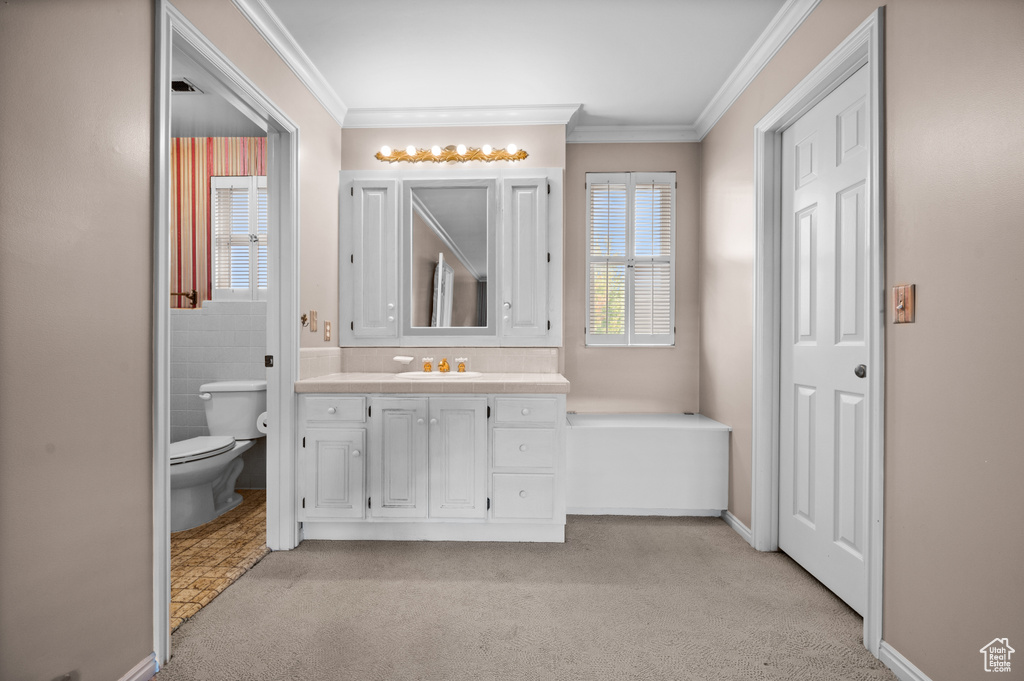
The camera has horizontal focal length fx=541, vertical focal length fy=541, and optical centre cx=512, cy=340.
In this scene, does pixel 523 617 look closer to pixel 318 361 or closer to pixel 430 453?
pixel 430 453

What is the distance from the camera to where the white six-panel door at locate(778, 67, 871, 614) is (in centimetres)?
198

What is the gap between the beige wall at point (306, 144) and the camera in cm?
204

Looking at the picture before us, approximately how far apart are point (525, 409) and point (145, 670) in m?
1.68

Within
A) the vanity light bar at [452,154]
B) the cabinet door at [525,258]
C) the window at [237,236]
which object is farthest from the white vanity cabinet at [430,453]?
the window at [237,236]

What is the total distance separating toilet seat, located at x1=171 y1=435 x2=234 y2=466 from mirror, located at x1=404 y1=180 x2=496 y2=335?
3.91ft

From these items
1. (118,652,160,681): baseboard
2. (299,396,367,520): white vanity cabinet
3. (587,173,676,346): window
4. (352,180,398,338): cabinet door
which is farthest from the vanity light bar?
(118,652,160,681): baseboard

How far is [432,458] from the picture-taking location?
8.75ft

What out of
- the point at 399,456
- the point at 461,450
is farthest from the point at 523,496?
the point at 399,456

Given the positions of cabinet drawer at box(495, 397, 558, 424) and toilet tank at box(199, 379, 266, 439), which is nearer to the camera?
cabinet drawer at box(495, 397, 558, 424)

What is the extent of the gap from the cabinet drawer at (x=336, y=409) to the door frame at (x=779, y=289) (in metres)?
1.93

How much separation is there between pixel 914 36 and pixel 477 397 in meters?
2.08

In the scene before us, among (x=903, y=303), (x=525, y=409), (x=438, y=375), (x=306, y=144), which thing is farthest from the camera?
(x=438, y=375)

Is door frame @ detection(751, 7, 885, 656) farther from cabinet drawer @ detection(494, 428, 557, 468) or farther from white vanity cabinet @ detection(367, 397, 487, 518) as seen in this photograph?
white vanity cabinet @ detection(367, 397, 487, 518)

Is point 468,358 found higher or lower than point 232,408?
higher
